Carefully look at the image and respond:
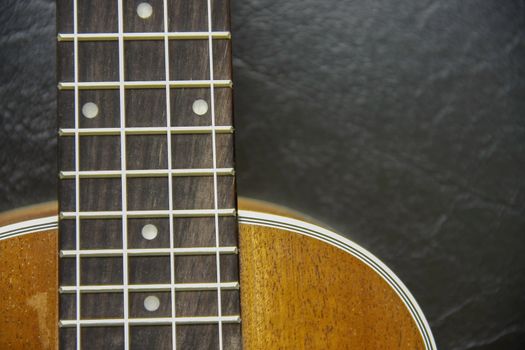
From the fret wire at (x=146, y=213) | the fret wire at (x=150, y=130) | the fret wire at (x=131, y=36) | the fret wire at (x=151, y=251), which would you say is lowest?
the fret wire at (x=151, y=251)

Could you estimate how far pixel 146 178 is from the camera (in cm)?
61

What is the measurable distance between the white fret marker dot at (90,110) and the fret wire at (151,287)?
16cm

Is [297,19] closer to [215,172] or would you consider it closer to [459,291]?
[215,172]

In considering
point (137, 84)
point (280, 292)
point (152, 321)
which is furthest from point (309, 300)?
point (137, 84)

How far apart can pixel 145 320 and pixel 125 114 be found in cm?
20

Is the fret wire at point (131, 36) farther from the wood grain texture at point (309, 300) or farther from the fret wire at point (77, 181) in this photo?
the wood grain texture at point (309, 300)

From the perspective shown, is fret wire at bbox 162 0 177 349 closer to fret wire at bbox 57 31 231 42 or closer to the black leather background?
fret wire at bbox 57 31 231 42

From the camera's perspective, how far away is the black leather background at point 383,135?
0.78m

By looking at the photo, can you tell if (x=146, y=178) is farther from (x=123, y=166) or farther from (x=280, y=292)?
(x=280, y=292)

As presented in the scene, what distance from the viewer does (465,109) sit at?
2.65 feet

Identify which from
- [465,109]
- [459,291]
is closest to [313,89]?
[465,109]

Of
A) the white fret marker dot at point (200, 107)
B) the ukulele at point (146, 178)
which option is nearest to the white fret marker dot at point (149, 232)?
the ukulele at point (146, 178)

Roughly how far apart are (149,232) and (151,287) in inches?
2.0

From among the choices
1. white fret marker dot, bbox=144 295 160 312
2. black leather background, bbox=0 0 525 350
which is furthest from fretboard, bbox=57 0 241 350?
black leather background, bbox=0 0 525 350
